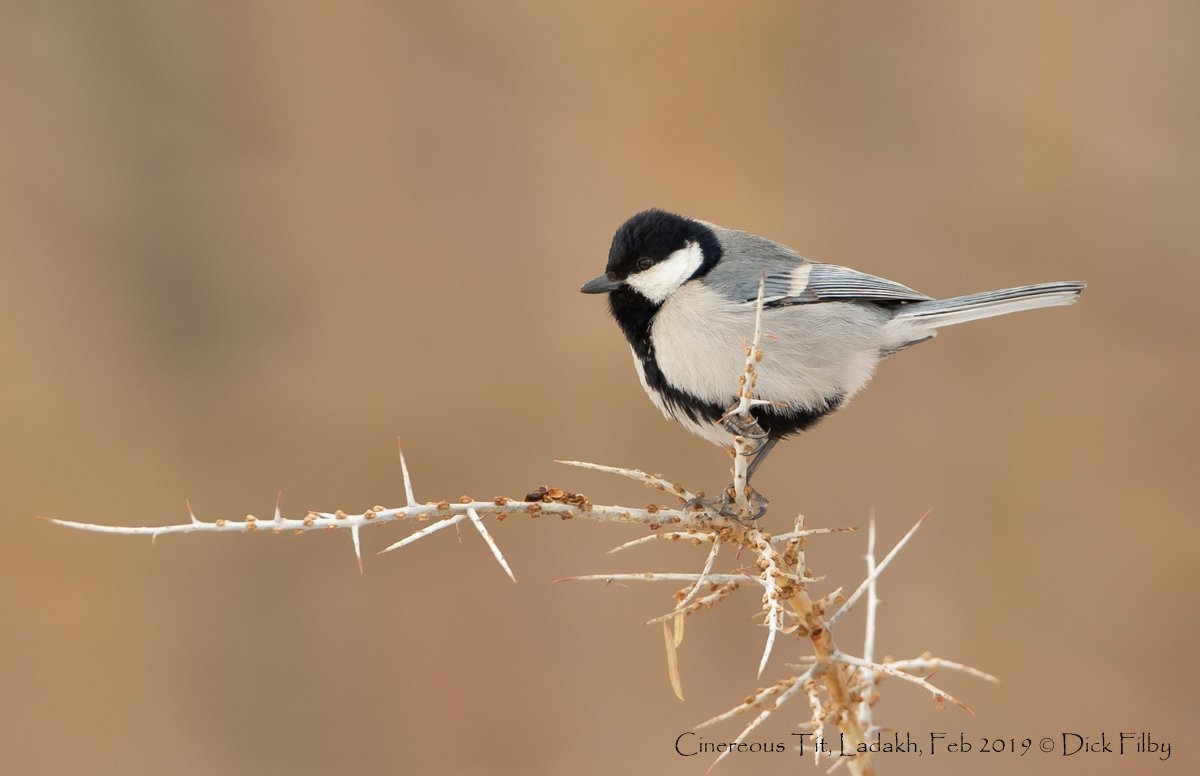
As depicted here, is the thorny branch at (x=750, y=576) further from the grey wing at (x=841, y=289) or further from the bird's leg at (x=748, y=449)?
the grey wing at (x=841, y=289)

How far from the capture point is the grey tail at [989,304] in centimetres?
303

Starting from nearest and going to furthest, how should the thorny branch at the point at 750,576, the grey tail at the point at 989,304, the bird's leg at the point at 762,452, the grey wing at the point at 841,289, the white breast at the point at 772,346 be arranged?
the thorny branch at the point at 750,576
the grey tail at the point at 989,304
the white breast at the point at 772,346
the grey wing at the point at 841,289
the bird's leg at the point at 762,452

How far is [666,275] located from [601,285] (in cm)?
24

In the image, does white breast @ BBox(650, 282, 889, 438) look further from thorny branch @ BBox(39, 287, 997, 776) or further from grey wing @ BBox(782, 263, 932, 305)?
thorny branch @ BBox(39, 287, 997, 776)

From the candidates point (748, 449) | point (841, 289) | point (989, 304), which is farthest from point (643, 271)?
point (748, 449)

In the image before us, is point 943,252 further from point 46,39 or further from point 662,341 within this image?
point 46,39

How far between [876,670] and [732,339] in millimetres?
1492

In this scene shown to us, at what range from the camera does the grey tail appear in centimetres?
303

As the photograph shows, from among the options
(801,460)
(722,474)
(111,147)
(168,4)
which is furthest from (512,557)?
(168,4)

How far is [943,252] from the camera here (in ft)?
19.2

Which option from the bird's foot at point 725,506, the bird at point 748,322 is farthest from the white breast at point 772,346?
the bird's foot at point 725,506

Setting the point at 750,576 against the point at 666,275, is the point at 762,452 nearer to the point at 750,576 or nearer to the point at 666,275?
the point at 666,275

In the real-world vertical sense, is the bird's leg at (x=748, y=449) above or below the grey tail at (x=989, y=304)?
below

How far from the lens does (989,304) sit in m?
3.23
